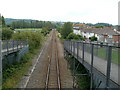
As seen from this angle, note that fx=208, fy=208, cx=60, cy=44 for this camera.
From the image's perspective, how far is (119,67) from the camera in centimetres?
558

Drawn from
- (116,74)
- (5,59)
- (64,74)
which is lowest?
(64,74)

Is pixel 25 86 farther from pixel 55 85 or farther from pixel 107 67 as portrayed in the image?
pixel 107 67

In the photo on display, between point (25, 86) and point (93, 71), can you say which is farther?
point (25, 86)

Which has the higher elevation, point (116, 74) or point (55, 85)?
point (116, 74)

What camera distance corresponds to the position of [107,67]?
591cm

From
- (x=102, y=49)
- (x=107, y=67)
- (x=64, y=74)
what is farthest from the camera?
(x=64, y=74)

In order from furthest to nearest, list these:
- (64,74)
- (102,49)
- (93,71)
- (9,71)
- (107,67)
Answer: (64,74), (9,71), (93,71), (102,49), (107,67)

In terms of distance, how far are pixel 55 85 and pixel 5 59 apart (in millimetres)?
4721

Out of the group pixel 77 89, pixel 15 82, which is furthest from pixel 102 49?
pixel 15 82

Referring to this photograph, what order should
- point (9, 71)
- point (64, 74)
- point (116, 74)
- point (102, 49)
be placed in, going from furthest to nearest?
point (64, 74) → point (9, 71) → point (102, 49) → point (116, 74)

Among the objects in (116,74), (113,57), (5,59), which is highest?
(113,57)

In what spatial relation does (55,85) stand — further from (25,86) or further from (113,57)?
(113,57)

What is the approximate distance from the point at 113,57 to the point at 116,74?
0.46m

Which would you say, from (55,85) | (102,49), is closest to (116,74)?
(102,49)
